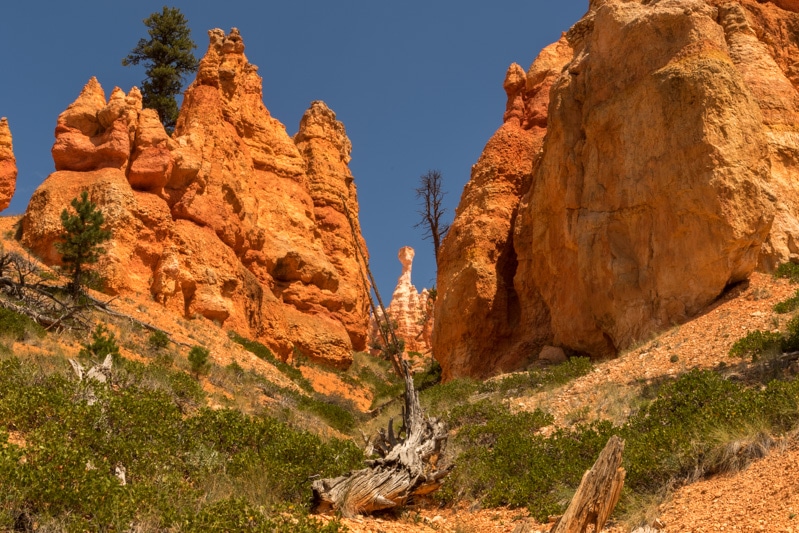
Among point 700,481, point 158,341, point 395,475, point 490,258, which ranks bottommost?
point 700,481

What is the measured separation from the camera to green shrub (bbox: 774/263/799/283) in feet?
54.2

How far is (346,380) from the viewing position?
3128 centimetres

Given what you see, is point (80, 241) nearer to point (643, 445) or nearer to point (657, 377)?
point (657, 377)

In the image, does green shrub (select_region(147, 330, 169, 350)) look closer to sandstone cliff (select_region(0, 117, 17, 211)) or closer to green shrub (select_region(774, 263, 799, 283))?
sandstone cliff (select_region(0, 117, 17, 211))

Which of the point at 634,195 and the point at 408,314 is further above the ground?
the point at 408,314

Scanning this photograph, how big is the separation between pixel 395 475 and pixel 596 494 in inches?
130

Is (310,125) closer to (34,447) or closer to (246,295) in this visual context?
(246,295)

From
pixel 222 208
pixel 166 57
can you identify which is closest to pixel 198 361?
pixel 222 208

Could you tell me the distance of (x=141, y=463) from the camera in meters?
8.13

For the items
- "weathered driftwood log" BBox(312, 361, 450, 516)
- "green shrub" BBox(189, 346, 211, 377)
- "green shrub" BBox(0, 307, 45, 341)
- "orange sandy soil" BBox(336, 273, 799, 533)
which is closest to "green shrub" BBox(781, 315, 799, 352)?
"orange sandy soil" BBox(336, 273, 799, 533)

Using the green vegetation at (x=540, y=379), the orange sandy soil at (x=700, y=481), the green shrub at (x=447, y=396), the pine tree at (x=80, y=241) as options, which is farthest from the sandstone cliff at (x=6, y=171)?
the orange sandy soil at (x=700, y=481)

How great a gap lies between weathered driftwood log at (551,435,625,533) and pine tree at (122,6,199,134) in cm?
3508

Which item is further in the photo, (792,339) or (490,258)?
(490,258)

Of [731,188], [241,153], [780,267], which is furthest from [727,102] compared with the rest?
[241,153]
